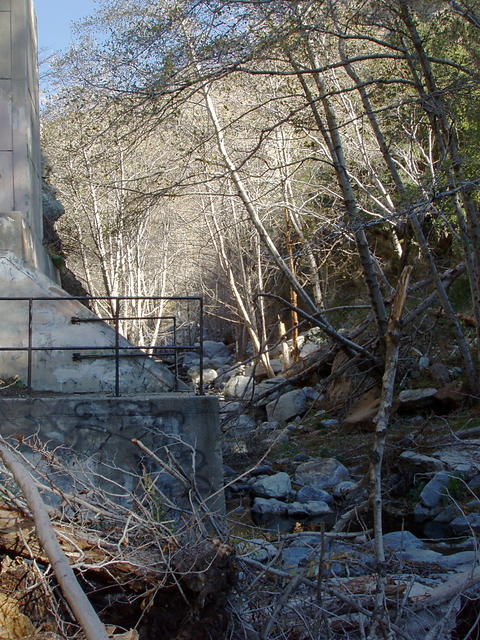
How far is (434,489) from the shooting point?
31.7ft

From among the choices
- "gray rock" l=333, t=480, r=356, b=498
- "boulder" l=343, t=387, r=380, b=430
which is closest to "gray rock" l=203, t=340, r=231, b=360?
"boulder" l=343, t=387, r=380, b=430

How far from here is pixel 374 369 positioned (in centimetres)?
1269

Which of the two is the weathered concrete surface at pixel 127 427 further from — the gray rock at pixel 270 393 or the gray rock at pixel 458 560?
the gray rock at pixel 270 393

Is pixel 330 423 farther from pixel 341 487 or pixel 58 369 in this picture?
pixel 58 369

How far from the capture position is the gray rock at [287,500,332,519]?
32.4 ft

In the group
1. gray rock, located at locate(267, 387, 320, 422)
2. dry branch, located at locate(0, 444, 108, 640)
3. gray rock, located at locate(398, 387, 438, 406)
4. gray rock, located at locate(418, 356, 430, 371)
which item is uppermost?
gray rock, located at locate(418, 356, 430, 371)

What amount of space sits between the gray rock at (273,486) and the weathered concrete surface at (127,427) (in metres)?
3.36

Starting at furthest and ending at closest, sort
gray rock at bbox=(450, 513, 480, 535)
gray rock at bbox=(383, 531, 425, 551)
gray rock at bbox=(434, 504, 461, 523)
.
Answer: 1. gray rock at bbox=(434, 504, 461, 523)
2. gray rock at bbox=(450, 513, 480, 535)
3. gray rock at bbox=(383, 531, 425, 551)

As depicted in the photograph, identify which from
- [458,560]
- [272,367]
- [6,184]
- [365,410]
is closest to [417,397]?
[365,410]

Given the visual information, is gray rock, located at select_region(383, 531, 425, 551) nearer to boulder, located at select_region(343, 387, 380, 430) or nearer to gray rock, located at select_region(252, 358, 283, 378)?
boulder, located at select_region(343, 387, 380, 430)

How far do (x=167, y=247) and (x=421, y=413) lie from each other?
714 inches

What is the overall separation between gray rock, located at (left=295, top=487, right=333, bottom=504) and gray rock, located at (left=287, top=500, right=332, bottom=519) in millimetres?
204

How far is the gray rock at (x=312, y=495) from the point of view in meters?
10.3

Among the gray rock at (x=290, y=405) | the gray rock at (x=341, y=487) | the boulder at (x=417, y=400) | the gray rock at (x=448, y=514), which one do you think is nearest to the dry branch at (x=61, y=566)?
the gray rock at (x=448, y=514)
